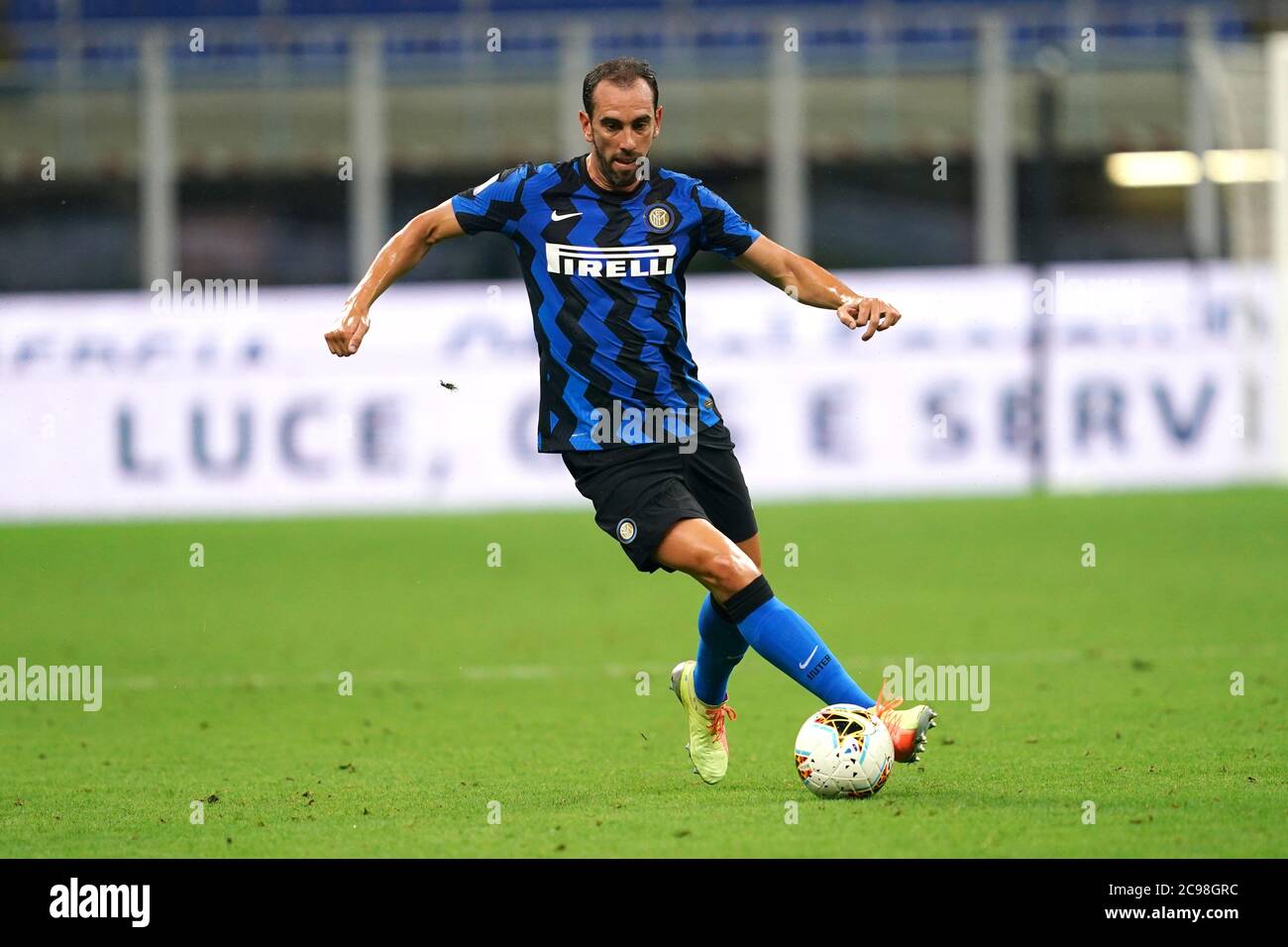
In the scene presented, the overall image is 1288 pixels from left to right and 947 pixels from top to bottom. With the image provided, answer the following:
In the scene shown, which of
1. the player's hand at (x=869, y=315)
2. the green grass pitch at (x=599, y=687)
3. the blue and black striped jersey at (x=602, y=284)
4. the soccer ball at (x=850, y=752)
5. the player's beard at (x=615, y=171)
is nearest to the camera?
the green grass pitch at (x=599, y=687)

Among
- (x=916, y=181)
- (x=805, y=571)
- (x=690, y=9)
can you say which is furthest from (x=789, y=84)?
(x=805, y=571)

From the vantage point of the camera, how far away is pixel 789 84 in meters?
20.6

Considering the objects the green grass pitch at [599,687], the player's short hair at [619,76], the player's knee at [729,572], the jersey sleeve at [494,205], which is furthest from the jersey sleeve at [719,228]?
the green grass pitch at [599,687]

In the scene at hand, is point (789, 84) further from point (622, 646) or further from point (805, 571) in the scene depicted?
point (622, 646)

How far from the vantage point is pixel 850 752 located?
18.7 feet

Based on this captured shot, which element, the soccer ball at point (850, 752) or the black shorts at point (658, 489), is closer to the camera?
the soccer ball at point (850, 752)

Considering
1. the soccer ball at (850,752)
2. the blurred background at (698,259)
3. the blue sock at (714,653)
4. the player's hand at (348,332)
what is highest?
the blurred background at (698,259)

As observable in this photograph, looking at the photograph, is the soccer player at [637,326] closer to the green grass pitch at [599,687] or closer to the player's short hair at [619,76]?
the player's short hair at [619,76]

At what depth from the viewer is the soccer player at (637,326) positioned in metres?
5.83

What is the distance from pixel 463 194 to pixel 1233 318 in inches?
521

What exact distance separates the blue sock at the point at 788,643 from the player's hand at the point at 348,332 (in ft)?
4.42

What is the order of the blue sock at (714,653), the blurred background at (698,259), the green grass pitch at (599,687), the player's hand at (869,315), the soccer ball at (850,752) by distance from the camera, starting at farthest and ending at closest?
the blurred background at (698,259), the blue sock at (714,653), the player's hand at (869,315), the soccer ball at (850,752), the green grass pitch at (599,687)

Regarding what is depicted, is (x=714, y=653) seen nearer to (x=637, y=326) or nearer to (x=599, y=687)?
(x=637, y=326)

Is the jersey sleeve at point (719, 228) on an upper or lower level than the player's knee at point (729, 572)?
upper
